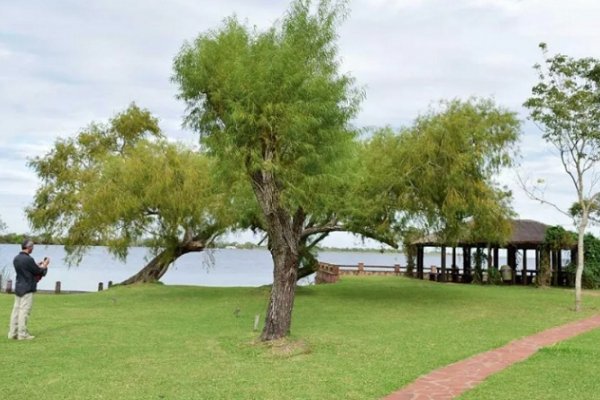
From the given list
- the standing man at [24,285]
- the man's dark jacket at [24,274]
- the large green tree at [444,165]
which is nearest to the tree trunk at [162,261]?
the large green tree at [444,165]

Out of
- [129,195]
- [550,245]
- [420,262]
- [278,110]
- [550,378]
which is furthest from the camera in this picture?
[420,262]

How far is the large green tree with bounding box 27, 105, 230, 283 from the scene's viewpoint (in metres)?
19.5

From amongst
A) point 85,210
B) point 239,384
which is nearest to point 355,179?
point 239,384

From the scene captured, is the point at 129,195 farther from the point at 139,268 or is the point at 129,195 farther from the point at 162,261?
the point at 139,268

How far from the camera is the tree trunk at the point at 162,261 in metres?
22.3

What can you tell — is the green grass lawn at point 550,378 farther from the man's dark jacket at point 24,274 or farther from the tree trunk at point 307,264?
the tree trunk at point 307,264

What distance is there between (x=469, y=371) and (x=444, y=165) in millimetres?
8153

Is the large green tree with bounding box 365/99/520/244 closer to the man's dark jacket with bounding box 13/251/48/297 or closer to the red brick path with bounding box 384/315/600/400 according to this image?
the red brick path with bounding box 384/315/600/400

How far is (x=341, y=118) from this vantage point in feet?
32.2

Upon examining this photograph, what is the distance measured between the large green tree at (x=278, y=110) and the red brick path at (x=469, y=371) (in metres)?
2.96

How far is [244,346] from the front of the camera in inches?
372

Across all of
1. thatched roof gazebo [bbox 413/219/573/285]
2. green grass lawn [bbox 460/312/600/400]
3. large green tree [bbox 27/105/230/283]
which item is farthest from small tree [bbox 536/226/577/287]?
green grass lawn [bbox 460/312/600/400]

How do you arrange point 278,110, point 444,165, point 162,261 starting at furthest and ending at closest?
1. point 162,261
2. point 444,165
3. point 278,110

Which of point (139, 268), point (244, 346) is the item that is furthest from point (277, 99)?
point (139, 268)
